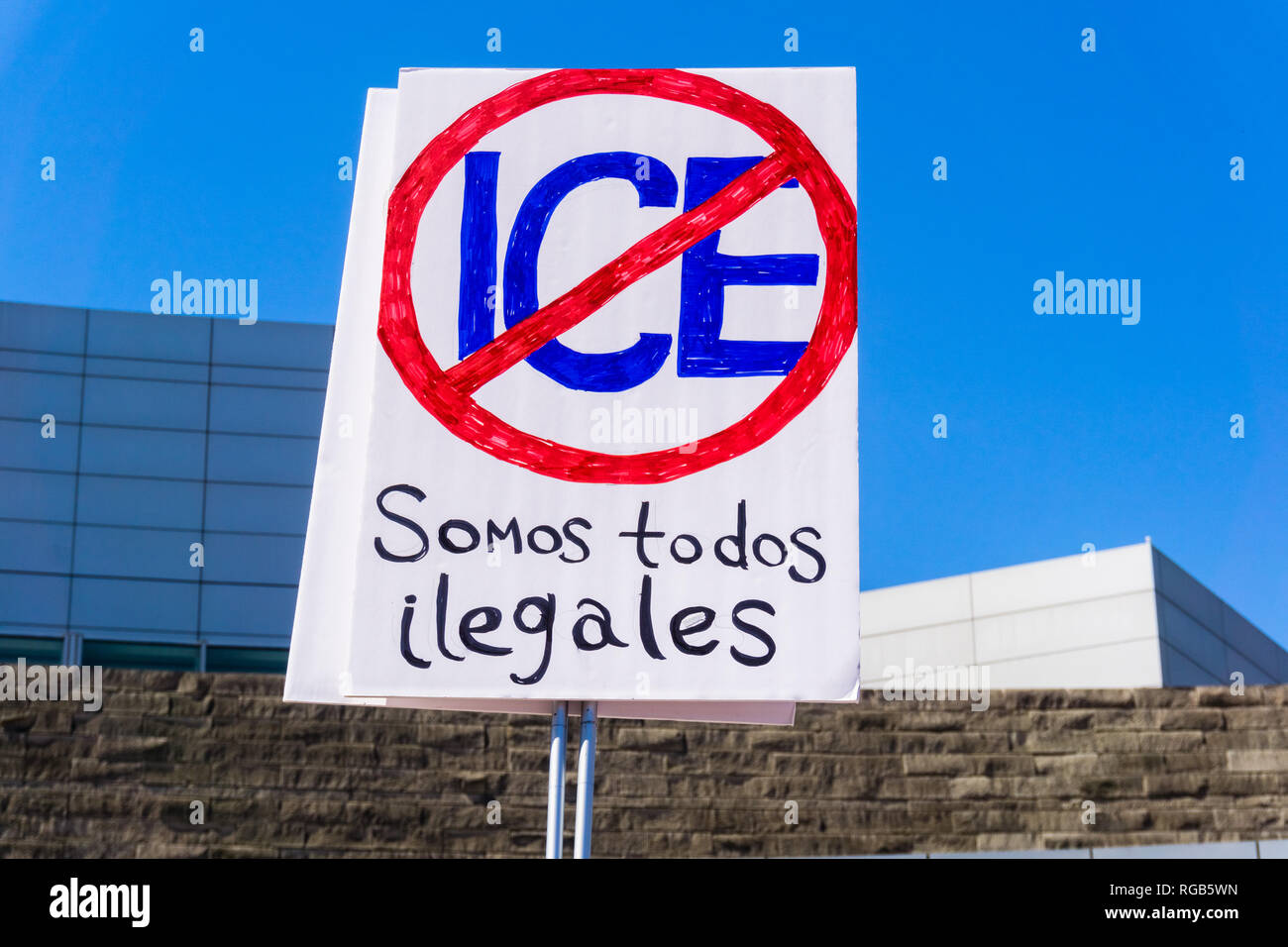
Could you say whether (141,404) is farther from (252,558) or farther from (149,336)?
A: (252,558)

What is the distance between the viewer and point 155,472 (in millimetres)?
29141

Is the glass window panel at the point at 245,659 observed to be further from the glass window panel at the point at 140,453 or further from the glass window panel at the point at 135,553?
the glass window panel at the point at 140,453

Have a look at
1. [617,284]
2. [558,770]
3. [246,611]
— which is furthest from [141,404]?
[558,770]

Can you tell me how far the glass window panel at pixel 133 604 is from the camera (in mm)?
27547

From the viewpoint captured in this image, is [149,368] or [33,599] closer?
[33,599]

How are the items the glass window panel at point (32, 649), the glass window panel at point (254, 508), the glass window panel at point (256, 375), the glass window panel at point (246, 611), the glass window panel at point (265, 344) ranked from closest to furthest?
1. the glass window panel at point (32, 649)
2. the glass window panel at point (246, 611)
3. the glass window panel at point (254, 508)
4. the glass window panel at point (256, 375)
5. the glass window panel at point (265, 344)

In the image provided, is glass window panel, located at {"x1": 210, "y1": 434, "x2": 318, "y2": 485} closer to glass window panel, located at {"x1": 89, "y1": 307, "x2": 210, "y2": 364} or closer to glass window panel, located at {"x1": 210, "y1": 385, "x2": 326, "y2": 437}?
glass window panel, located at {"x1": 210, "y1": 385, "x2": 326, "y2": 437}

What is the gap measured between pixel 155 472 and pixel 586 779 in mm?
25449

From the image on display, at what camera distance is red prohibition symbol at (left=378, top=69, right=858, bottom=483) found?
17.1ft

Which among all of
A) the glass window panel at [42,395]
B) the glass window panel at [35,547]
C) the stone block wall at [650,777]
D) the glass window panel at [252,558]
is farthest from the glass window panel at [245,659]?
the stone block wall at [650,777]

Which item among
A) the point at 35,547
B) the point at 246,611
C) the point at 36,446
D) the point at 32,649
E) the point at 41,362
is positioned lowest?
the point at 32,649

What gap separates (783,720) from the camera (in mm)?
5188
